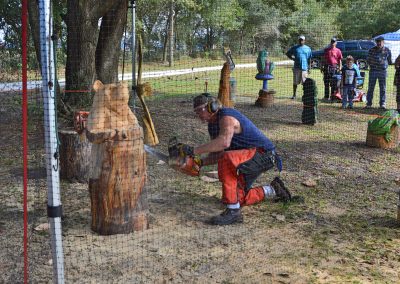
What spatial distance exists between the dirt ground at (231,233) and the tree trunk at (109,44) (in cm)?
268

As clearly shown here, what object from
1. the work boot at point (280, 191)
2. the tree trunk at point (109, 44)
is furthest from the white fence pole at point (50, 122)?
the tree trunk at point (109, 44)

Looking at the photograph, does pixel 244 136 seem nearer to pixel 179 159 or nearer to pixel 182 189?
pixel 179 159

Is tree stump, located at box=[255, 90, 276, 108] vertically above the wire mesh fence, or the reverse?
tree stump, located at box=[255, 90, 276, 108]

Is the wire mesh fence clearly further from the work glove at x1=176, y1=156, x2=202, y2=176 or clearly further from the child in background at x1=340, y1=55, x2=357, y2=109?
the child in background at x1=340, y1=55, x2=357, y2=109

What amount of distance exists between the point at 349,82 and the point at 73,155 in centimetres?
786

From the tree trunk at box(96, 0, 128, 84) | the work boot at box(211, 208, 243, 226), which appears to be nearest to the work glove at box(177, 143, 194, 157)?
the work boot at box(211, 208, 243, 226)

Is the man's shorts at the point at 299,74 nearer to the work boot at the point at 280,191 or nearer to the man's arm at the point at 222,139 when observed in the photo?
the work boot at the point at 280,191

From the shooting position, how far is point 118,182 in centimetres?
407

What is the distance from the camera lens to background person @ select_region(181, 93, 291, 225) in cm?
430

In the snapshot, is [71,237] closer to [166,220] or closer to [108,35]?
[166,220]

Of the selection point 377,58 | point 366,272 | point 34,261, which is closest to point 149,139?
point 34,261

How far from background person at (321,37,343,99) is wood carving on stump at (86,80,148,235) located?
9.16 metres

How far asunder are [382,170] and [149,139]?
11.3ft

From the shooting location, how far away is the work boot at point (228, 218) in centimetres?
445
